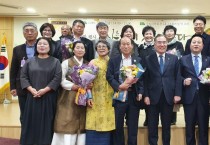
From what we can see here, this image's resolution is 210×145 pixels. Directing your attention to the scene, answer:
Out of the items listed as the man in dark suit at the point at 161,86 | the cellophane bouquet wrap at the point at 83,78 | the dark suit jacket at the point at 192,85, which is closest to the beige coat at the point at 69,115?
the cellophane bouquet wrap at the point at 83,78

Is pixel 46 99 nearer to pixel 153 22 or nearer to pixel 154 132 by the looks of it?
pixel 154 132

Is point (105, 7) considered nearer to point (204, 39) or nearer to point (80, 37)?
point (80, 37)

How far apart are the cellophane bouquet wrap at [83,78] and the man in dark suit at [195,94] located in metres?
1.12

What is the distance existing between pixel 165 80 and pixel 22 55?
1.87 m

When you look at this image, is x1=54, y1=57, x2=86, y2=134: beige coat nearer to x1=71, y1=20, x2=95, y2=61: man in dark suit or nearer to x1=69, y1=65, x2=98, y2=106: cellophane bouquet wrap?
x1=69, y1=65, x2=98, y2=106: cellophane bouquet wrap

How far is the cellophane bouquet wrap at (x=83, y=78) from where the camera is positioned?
3.16 m

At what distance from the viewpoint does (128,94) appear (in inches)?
→ 129

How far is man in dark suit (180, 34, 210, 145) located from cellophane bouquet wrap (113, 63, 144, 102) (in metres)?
0.60

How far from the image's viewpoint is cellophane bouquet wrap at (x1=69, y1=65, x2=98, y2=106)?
316 cm

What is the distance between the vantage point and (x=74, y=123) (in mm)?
3293

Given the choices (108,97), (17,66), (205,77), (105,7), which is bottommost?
(108,97)

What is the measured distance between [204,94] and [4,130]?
9.53ft

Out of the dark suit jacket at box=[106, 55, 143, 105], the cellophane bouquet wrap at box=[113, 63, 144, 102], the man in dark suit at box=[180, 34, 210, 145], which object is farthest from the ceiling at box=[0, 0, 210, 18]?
the cellophane bouquet wrap at box=[113, 63, 144, 102]

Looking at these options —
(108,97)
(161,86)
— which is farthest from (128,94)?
(161,86)
